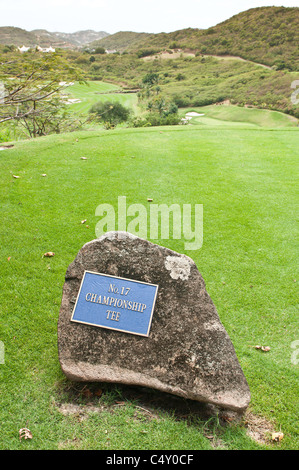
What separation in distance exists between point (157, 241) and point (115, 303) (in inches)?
89.9

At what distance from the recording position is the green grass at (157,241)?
2650 mm

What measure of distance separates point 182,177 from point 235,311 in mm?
4324

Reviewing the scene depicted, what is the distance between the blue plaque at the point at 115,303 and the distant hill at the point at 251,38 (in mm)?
44109

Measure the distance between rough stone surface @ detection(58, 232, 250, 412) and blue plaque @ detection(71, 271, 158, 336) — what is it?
53 millimetres

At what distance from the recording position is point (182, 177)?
7504mm

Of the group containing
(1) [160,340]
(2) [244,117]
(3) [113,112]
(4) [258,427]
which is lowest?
(4) [258,427]

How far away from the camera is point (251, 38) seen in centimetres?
4678

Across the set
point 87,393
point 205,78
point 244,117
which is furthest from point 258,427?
point 205,78

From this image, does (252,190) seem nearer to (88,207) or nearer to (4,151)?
(88,207)

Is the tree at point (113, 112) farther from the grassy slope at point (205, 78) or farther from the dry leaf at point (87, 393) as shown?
the dry leaf at point (87, 393)

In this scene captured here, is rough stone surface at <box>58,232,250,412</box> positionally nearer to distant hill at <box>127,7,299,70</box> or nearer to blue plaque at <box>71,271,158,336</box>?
blue plaque at <box>71,271,158,336</box>

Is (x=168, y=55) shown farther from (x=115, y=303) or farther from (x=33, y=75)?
(x=115, y=303)

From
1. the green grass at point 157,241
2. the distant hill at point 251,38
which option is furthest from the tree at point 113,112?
the distant hill at point 251,38

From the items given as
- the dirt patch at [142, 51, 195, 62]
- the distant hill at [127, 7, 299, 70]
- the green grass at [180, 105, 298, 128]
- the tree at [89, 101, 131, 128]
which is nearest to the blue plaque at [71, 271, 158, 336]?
the green grass at [180, 105, 298, 128]
